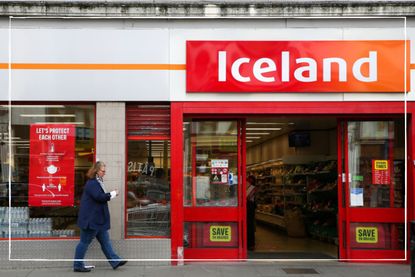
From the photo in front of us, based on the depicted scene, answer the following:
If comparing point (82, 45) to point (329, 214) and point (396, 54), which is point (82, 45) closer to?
point (396, 54)

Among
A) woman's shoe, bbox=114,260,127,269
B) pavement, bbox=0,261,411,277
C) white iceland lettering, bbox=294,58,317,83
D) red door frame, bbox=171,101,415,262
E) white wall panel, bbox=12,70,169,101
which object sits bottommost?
pavement, bbox=0,261,411,277

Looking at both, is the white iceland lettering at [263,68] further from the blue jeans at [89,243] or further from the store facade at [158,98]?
the blue jeans at [89,243]

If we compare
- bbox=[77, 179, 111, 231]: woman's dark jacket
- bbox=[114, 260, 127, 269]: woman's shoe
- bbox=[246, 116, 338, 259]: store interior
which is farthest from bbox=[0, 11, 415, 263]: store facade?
bbox=[246, 116, 338, 259]: store interior

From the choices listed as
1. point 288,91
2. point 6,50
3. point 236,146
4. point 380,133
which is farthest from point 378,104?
point 6,50

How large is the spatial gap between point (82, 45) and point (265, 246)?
650cm

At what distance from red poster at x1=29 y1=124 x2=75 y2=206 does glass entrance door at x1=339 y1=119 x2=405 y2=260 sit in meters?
5.25

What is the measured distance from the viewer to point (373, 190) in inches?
428

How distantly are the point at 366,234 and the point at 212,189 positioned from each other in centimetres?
308

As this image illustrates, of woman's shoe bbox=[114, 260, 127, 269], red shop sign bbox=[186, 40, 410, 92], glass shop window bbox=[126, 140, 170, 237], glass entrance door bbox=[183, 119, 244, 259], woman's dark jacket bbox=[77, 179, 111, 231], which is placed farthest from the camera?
glass entrance door bbox=[183, 119, 244, 259]

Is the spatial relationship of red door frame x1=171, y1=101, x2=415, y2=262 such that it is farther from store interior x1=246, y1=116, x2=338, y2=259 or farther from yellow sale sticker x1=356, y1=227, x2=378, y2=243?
store interior x1=246, y1=116, x2=338, y2=259

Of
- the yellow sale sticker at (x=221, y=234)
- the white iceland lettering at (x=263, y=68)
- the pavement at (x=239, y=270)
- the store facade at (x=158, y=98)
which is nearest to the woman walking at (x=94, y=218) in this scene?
the pavement at (x=239, y=270)

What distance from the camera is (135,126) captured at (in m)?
10.5

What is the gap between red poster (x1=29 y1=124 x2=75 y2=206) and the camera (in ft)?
33.8

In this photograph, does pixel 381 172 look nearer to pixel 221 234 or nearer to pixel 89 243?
pixel 221 234
